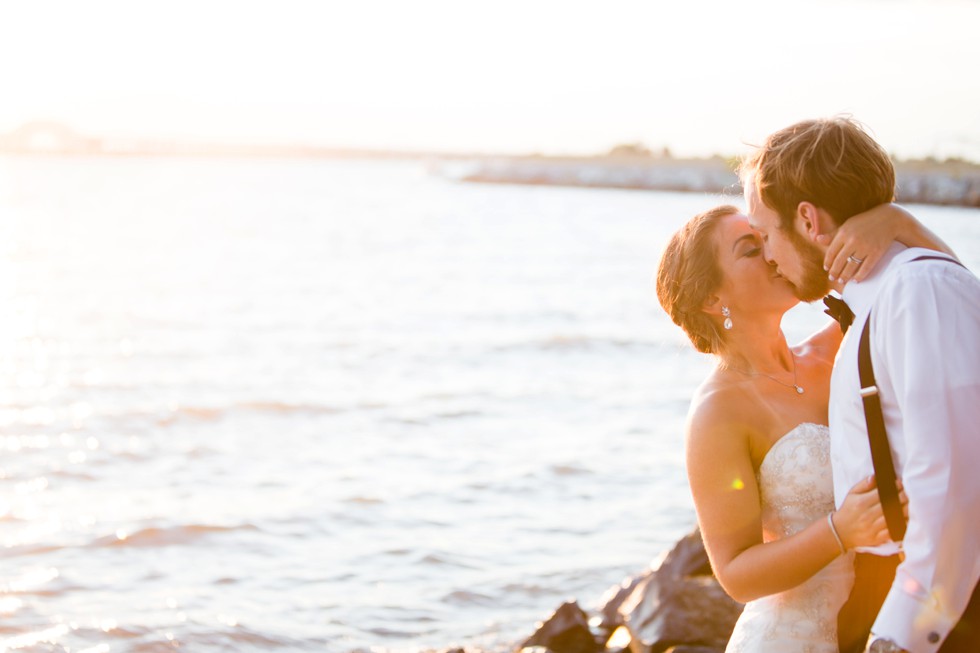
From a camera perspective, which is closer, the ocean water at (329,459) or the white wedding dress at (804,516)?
the white wedding dress at (804,516)

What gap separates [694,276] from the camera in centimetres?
338

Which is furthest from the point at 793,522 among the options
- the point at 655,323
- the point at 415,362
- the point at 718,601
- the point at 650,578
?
the point at 655,323

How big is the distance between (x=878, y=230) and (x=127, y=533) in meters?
8.42

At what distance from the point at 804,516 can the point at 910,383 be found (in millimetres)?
1040

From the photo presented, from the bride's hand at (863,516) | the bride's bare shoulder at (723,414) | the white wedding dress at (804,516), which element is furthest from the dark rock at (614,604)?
the bride's hand at (863,516)

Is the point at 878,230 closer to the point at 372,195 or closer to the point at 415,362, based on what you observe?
the point at 415,362

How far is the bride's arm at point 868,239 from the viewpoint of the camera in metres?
2.55

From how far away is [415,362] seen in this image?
19.0 meters

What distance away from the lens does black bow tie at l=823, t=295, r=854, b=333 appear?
2.69 meters

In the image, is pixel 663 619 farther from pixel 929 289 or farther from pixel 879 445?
pixel 929 289

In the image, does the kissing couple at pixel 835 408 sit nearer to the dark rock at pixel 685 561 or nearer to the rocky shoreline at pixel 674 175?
the dark rock at pixel 685 561

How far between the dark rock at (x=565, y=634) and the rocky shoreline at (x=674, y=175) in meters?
38.2

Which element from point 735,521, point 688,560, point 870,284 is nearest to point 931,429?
point 870,284

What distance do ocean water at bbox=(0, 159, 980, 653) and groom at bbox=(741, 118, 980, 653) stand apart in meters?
1.21
